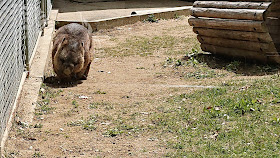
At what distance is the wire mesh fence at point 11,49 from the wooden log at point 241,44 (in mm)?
3387

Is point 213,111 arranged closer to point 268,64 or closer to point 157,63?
point 268,64

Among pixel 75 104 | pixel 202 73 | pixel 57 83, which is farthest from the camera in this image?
pixel 202 73

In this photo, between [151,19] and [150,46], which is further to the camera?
[151,19]

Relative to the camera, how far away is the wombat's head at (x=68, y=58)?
8352mm

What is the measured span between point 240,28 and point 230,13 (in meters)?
0.34

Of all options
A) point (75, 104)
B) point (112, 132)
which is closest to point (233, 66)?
point (75, 104)

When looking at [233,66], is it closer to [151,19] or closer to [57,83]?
[57,83]

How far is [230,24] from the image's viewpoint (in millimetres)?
8898

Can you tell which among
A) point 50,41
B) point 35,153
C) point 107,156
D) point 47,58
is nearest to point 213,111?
point 107,156

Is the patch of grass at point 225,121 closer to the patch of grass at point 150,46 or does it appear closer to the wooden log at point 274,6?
the wooden log at point 274,6

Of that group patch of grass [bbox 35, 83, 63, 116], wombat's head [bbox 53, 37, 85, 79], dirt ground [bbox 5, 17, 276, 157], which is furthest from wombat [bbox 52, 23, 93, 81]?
patch of grass [bbox 35, 83, 63, 116]

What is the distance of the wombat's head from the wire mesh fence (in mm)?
522

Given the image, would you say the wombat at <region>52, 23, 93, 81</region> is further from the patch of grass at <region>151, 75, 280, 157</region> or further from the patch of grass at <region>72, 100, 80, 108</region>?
the patch of grass at <region>151, 75, 280, 157</region>

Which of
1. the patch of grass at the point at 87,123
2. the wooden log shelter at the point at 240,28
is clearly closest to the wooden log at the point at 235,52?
the wooden log shelter at the point at 240,28
